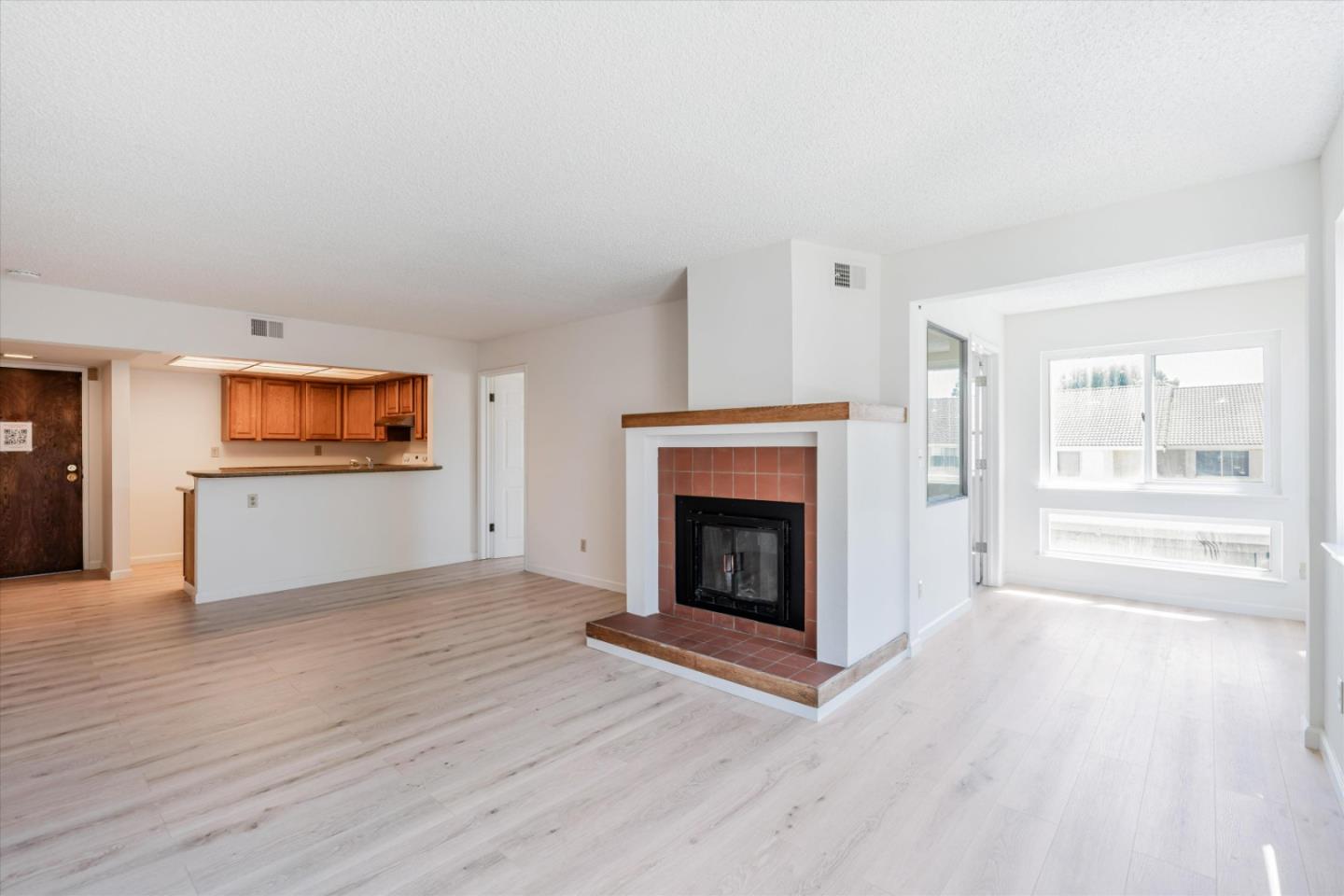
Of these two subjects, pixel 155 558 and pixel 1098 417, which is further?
pixel 155 558

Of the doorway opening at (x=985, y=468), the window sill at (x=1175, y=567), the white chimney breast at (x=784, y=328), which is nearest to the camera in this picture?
the white chimney breast at (x=784, y=328)

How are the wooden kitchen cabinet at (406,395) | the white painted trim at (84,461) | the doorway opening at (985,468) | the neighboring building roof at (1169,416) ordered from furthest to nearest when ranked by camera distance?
1. the wooden kitchen cabinet at (406,395)
2. the white painted trim at (84,461)
3. the doorway opening at (985,468)
4. the neighboring building roof at (1169,416)

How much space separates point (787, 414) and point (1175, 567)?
11.9ft

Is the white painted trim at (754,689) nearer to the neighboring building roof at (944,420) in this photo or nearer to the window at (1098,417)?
the neighboring building roof at (944,420)

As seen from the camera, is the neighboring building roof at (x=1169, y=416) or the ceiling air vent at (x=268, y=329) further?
the ceiling air vent at (x=268, y=329)

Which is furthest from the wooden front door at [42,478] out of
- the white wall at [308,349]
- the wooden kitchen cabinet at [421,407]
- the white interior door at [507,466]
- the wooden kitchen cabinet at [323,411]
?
the white interior door at [507,466]

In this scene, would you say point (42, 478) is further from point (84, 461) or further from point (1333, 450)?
point (1333, 450)

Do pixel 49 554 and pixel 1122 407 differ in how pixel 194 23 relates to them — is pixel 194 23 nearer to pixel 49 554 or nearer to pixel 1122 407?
pixel 1122 407

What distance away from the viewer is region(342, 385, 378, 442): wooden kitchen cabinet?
741 centimetres

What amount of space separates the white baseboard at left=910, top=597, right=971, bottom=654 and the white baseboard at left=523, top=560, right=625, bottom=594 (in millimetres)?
2390

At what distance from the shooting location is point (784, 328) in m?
3.49

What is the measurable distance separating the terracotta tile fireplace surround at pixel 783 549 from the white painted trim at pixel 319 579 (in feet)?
10.3

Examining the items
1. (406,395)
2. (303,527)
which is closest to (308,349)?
(406,395)

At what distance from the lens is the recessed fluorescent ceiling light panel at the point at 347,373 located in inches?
240
